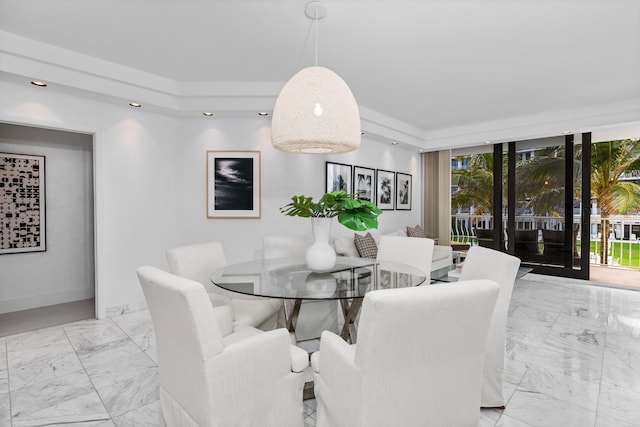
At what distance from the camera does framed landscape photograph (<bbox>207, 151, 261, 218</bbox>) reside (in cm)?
419

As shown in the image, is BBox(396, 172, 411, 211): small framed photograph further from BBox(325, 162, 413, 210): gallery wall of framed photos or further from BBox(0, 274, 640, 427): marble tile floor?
BBox(0, 274, 640, 427): marble tile floor

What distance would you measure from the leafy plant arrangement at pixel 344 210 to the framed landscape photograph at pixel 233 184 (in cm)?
191

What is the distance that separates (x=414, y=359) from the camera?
1.28m

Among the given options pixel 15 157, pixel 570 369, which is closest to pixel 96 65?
pixel 15 157

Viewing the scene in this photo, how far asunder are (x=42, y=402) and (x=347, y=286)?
203cm

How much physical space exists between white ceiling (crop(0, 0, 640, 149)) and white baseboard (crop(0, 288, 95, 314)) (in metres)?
2.49

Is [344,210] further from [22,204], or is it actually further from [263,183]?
[22,204]

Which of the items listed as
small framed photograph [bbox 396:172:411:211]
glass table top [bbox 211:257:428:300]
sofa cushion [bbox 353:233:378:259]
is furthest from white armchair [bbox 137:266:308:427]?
small framed photograph [bbox 396:172:411:211]

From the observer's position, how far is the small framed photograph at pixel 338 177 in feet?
15.9

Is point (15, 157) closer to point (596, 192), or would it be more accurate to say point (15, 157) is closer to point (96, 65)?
point (96, 65)

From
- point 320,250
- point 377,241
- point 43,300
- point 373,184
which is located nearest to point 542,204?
point 373,184

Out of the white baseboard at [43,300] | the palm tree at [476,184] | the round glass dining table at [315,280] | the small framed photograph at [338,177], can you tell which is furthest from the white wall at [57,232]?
the palm tree at [476,184]

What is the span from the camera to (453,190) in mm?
7363

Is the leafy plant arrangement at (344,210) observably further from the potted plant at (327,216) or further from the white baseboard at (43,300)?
the white baseboard at (43,300)
